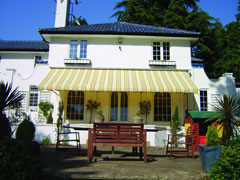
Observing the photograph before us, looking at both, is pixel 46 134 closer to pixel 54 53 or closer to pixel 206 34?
pixel 54 53

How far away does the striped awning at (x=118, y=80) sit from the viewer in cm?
1420

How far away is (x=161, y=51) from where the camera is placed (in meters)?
17.3

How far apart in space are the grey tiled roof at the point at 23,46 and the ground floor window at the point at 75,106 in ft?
31.8

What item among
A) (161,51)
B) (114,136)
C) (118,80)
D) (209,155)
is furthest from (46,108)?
(209,155)

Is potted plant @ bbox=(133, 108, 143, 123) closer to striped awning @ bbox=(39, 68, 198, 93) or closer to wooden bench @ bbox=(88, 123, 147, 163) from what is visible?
striped awning @ bbox=(39, 68, 198, 93)

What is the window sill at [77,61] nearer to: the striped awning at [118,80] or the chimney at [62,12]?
the striped awning at [118,80]

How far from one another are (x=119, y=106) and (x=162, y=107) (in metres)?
3.21

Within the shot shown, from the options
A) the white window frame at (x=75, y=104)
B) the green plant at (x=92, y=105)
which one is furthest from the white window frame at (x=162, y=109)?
the white window frame at (x=75, y=104)

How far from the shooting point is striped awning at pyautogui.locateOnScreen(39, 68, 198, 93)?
1420cm

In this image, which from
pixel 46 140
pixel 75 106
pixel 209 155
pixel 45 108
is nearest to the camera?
pixel 209 155

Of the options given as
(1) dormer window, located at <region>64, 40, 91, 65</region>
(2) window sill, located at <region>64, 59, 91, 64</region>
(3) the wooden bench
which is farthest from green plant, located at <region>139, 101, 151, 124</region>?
(3) the wooden bench

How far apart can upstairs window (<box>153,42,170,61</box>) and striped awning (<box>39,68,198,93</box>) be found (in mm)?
1388

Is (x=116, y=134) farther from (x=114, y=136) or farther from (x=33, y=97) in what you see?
(x=33, y=97)

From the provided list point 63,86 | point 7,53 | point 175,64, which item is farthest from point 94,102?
point 7,53
